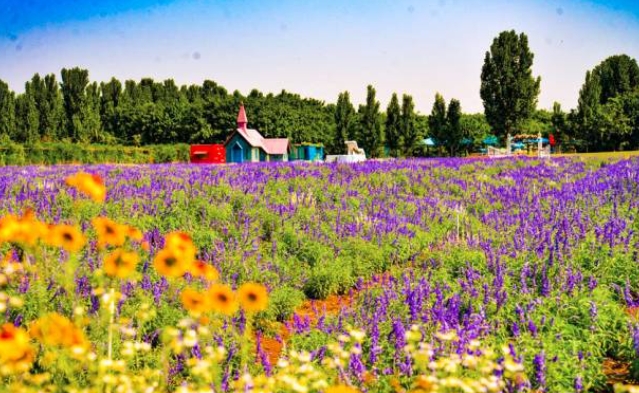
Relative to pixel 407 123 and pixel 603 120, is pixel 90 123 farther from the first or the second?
pixel 603 120

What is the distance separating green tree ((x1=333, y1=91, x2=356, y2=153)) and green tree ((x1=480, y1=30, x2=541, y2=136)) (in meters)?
20.0

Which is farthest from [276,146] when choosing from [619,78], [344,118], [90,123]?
[619,78]

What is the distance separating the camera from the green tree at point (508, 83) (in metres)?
58.1

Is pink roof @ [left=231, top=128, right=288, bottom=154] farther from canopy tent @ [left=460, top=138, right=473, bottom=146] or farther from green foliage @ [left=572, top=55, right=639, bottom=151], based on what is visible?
green foliage @ [left=572, top=55, right=639, bottom=151]

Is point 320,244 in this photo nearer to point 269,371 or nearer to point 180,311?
point 180,311

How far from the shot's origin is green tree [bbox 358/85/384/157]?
70.0m

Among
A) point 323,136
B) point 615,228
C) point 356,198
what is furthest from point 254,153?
point 615,228

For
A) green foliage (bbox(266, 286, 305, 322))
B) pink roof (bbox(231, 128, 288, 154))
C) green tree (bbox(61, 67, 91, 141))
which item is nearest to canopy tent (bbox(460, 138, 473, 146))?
pink roof (bbox(231, 128, 288, 154))

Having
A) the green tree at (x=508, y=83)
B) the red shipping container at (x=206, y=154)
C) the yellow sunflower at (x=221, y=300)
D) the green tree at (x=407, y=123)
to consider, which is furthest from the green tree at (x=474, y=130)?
the yellow sunflower at (x=221, y=300)

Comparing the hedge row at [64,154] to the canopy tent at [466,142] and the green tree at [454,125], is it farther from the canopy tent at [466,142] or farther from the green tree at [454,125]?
the canopy tent at [466,142]

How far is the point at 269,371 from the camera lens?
3.55 metres

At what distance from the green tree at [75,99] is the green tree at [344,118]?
34.5 metres

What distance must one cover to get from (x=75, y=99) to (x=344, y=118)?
37.6 meters

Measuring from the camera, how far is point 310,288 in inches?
242
